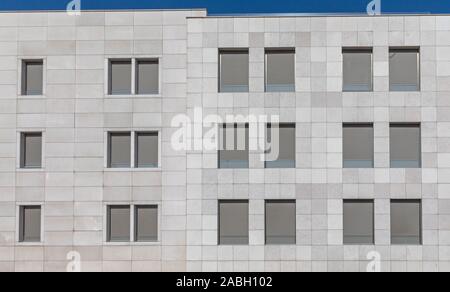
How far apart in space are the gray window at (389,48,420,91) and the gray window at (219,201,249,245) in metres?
8.85

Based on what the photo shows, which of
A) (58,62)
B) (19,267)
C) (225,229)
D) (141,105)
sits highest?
(58,62)

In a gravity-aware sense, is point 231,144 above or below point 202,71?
below

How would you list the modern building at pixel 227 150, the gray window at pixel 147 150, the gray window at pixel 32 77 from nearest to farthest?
the modern building at pixel 227 150, the gray window at pixel 147 150, the gray window at pixel 32 77

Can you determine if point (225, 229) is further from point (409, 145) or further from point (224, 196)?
point (409, 145)

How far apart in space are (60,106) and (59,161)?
98.7 inches

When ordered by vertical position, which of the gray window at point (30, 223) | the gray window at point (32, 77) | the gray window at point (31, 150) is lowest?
the gray window at point (30, 223)

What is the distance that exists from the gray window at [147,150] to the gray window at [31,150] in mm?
4508

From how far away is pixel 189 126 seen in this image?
1122 inches

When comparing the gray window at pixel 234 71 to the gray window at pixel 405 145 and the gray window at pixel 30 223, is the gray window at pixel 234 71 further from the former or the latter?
the gray window at pixel 30 223

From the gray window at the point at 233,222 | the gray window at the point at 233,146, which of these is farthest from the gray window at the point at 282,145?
the gray window at the point at 233,222

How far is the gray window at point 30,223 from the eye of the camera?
94.9ft

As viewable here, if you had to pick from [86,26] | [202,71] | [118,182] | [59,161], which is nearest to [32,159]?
[59,161]

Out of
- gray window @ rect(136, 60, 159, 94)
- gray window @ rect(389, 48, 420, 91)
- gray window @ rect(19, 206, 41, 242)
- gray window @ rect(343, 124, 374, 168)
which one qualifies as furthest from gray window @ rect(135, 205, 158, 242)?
gray window @ rect(389, 48, 420, 91)

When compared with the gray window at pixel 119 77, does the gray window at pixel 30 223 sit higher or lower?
lower
